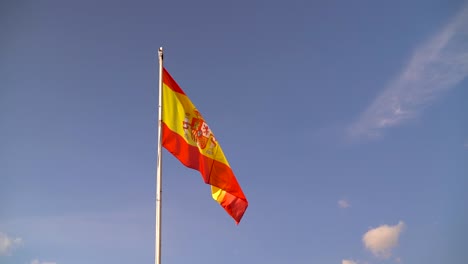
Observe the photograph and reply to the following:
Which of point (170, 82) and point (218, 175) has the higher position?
point (170, 82)

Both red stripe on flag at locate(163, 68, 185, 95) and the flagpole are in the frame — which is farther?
red stripe on flag at locate(163, 68, 185, 95)

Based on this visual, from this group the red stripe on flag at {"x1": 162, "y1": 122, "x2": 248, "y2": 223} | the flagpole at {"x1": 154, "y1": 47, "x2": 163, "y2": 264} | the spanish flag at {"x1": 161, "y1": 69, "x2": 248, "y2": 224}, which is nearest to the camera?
the flagpole at {"x1": 154, "y1": 47, "x2": 163, "y2": 264}

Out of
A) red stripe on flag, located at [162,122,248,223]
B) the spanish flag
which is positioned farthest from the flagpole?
red stripe on flag, located at [162,122,248,223]

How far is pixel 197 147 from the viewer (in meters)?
22.2

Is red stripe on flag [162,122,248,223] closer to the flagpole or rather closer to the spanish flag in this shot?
the spanish flag

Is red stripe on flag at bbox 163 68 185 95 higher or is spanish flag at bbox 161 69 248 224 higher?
red stripe on flag at bbox 163 68 185 95

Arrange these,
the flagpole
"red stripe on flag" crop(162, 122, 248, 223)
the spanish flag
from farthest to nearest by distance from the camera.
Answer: "red stripe on flag" crop(162, 122, 248, 223)
the spanish flag
the flagpole

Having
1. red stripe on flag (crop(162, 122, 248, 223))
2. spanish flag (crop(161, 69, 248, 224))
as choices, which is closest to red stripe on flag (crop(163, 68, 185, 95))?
spanish flag (crop(161, 69, 248, 224))

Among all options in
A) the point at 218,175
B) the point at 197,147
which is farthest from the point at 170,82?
the point at 218,175

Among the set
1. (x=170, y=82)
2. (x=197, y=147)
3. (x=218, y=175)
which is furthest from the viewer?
(x=218, y=175)

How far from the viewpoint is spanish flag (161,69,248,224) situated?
21188 millimetres

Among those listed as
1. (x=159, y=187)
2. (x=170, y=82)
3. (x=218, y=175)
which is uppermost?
(x=170, y=82)

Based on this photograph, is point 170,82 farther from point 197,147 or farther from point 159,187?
point 159,187

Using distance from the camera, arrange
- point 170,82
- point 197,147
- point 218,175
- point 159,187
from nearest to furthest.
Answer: point 159,187 < point 170,82 < point 197,147 < point 218,175
